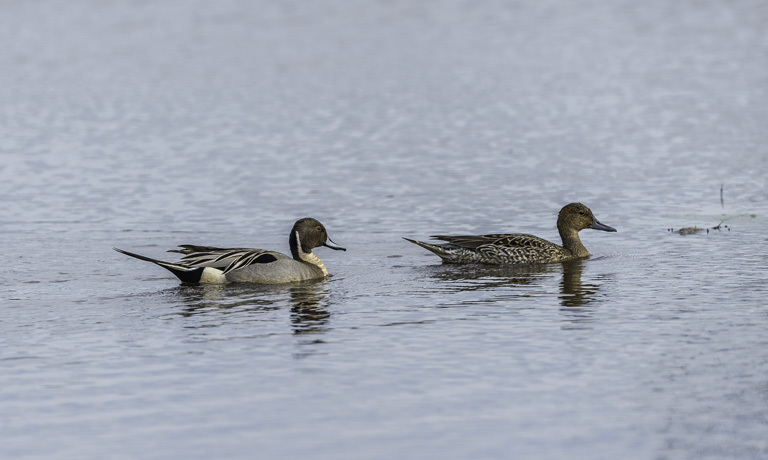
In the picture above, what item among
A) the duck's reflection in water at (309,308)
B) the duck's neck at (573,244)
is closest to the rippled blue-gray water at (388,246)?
the duck's reflection in water at (309,308)

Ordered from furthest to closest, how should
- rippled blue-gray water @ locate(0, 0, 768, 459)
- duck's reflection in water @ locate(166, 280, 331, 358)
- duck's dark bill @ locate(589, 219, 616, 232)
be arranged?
duck's dark bill @ locate(589, 219, 616, 232), duck's reflection in water @ locate(166, 280, 331, 358), rippled blue-gray water @ locate(0, 0, 768, 459)

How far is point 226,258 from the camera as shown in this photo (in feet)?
48.2

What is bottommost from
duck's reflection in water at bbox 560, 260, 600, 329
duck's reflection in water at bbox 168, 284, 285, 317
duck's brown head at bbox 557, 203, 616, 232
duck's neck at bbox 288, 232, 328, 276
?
duck's reflection in water at bbox 560, 260, 600, 329

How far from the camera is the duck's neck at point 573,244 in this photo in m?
16.6

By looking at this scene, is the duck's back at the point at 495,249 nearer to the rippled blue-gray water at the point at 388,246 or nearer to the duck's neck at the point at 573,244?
the rippled blue-gray water at the point at 388,246

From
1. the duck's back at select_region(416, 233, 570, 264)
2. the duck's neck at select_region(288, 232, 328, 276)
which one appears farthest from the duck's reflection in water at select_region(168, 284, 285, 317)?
the duck's back at select_region(416, 233, 570, 264)

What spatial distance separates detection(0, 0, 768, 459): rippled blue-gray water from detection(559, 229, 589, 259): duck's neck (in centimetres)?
17

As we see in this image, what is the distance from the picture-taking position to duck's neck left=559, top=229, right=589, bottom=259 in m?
16.6

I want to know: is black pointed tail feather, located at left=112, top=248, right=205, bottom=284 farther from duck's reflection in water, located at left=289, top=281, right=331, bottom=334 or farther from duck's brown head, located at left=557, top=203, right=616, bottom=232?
duck's brown head, located at left=557, top=203, right=616, bottom=232

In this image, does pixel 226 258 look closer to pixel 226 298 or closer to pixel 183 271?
pixel 183 271

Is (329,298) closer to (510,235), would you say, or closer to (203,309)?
(203,309)

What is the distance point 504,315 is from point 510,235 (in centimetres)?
396

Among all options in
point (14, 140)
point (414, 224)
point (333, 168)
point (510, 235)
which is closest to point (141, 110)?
point (14, 140)

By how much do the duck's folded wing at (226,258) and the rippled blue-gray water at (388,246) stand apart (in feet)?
1.16
